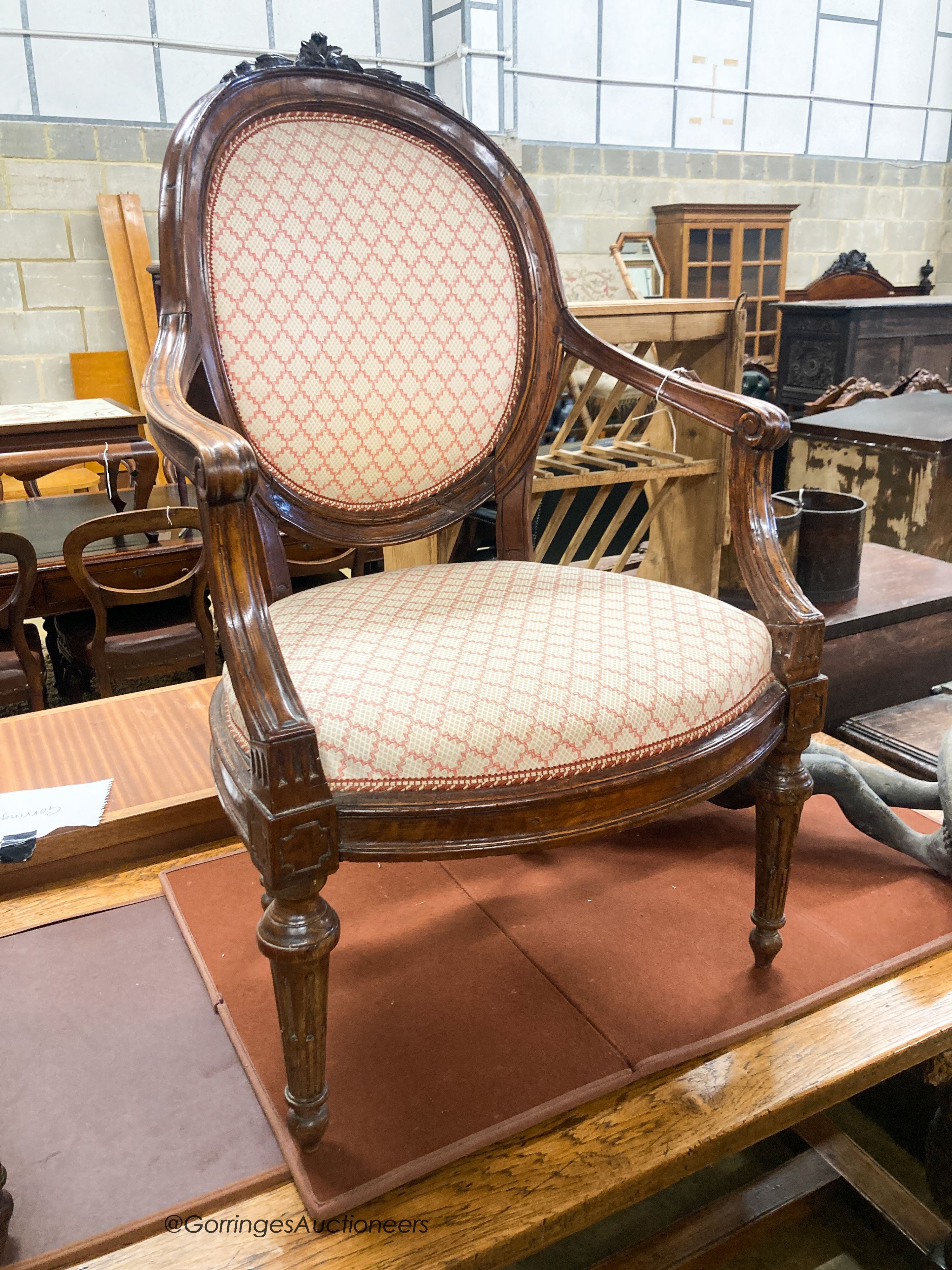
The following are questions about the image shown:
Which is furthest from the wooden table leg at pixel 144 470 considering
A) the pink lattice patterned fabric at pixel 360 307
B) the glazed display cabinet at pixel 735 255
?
the glazed display cabinet at pixel 735 255

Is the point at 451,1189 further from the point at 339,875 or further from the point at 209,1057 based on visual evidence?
the point at 339,875

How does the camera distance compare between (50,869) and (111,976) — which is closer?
(111,976)

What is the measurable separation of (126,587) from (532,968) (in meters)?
2.39

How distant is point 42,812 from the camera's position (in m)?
1.32

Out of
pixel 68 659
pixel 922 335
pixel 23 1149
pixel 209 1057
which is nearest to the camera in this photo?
pixel 23 1149

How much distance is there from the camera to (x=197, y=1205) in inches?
33.6

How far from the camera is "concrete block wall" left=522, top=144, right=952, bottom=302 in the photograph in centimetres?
648

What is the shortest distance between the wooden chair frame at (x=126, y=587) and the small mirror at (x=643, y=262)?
4.66 metres

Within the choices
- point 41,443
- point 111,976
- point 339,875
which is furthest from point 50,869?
point 41,443

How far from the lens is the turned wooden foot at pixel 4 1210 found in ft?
2.63


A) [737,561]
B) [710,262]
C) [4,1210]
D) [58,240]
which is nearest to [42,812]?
[4,1210]

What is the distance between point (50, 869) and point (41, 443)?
235 centimetres

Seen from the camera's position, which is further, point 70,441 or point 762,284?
point 762,284

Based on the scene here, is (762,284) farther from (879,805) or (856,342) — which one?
(879,805)
